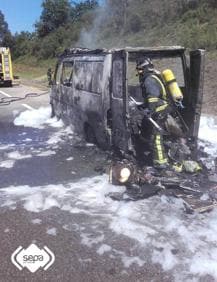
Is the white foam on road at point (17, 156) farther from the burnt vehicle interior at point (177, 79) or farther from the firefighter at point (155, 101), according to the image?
the firefighter at point (155, 101)

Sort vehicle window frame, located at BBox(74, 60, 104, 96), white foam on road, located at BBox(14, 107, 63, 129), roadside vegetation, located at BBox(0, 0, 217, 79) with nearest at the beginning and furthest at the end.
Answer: vehicle window frame, located at BBox(74, 60, 104, 96)
white foam on road, located at BBox(14, 107, 63, 129)
roadside vegetation, located at BBox(0, 0, 217, 79)

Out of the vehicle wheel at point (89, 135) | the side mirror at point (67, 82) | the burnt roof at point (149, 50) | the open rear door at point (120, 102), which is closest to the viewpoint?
the open rear door at point (120, 102)

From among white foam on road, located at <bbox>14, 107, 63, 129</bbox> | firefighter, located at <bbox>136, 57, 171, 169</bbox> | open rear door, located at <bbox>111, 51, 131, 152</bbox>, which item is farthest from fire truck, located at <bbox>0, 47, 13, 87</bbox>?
firefighter, located at <bbox>136, 57, 171, 169</bbox>

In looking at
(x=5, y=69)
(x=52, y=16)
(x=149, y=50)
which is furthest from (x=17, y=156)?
(x=52, y=16)

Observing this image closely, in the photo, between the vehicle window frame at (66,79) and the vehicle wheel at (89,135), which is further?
the vehicle window frame at (66,79)

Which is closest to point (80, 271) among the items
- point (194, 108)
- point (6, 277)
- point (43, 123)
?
point (6, 277)

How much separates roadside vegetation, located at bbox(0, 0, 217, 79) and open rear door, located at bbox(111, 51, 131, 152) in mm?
11174

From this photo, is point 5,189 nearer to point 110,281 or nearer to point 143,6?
point 110,281

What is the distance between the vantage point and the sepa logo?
441cm

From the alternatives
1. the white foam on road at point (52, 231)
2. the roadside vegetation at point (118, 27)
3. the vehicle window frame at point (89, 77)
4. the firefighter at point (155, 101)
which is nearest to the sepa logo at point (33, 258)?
the white foam on road at point (52, 231)

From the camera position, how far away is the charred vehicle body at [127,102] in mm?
7109

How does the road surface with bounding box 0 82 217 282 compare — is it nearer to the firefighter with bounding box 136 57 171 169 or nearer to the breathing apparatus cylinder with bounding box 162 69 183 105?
the firefighter with bounding box 136 57 171 169

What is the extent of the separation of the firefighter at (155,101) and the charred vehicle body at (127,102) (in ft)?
0.66

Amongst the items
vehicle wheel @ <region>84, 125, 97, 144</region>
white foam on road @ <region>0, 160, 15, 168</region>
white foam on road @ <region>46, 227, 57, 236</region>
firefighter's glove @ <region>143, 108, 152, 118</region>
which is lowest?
white foam on road @ <region>0, 160, 15, 168</region>
